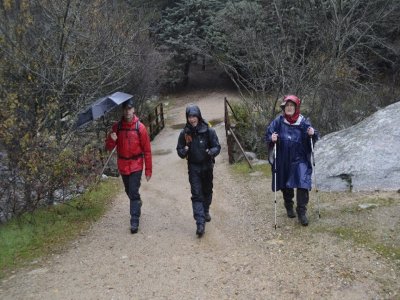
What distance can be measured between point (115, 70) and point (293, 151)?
20.1 ft

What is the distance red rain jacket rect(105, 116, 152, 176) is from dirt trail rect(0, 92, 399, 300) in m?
0.98

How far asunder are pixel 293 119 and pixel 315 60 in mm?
6784

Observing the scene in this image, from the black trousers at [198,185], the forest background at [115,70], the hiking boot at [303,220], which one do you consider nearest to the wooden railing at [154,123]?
the forest background at [115,70]

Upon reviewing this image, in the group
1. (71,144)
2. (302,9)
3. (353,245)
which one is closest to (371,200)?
(353,245)

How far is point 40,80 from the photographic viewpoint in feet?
24.4

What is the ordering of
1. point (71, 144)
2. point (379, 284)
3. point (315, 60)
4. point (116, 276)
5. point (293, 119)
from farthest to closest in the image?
point (315, 60)
point (71, 144)
point (293, 119)
point (116, 276)
point (379, 284)

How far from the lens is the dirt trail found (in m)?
4.75

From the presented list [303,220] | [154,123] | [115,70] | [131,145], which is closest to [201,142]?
[131,145]

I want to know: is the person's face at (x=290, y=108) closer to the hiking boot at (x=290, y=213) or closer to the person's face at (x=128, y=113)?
the hiking boot at (x=290, y=213)

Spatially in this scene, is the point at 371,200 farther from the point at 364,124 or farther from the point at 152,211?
the point at 152,211

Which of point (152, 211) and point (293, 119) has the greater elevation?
point (293, 119)

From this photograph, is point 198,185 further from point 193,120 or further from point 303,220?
point 303,220

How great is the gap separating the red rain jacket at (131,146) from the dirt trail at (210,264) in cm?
98

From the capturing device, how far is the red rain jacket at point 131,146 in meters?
6.36
